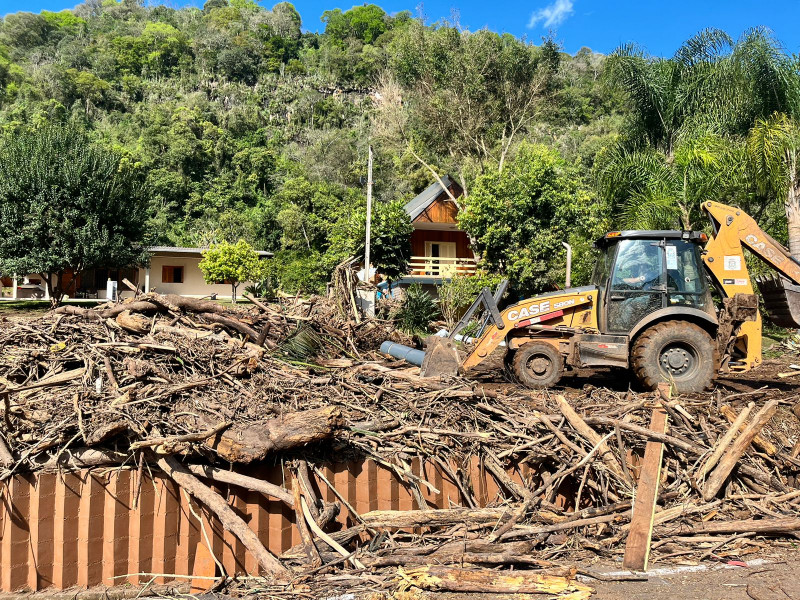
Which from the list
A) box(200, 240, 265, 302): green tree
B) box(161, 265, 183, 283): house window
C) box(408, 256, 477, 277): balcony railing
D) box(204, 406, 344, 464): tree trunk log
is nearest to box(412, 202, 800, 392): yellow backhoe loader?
box(204, 406, 344, 464): tree trunk log

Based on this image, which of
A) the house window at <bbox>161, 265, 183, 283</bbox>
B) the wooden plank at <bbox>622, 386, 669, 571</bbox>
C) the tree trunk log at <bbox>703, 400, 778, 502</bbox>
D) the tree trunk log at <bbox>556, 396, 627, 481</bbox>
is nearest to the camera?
the wooden plank at <bbox>622, 386, 669, 571</bbox>

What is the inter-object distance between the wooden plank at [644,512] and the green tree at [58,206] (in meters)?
21.5

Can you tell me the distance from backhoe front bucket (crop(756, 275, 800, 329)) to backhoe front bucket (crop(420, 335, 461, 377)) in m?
4.86

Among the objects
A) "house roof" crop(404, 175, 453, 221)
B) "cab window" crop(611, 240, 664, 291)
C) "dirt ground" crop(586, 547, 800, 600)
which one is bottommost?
"dirt ground" crop(586, 547, 800, 600)

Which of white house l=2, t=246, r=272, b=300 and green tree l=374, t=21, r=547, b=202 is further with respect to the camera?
white house l=2, t=246, r=272, b=300

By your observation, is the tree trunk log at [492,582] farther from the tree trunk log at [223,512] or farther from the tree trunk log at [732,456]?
the tree trunk log at [732,456]

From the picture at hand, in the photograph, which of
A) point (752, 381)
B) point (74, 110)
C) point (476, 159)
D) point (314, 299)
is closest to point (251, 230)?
point (476, 159)

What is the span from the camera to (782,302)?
8.92 meters

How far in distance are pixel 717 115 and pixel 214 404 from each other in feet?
54.7

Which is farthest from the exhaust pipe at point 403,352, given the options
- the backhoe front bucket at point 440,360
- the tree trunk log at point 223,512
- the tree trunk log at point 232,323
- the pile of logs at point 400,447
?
the tree trunk log at point 223,512

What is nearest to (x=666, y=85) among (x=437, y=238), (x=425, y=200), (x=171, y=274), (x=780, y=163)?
(x=780, y=163)

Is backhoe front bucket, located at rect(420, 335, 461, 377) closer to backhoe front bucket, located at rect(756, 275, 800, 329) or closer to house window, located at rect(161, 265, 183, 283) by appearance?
backhoe front bucket, located at rect(756, 275, 800, 329)

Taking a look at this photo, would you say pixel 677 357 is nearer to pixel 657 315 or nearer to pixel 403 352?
pixel 657 315

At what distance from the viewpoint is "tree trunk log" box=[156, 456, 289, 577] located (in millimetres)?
4559
